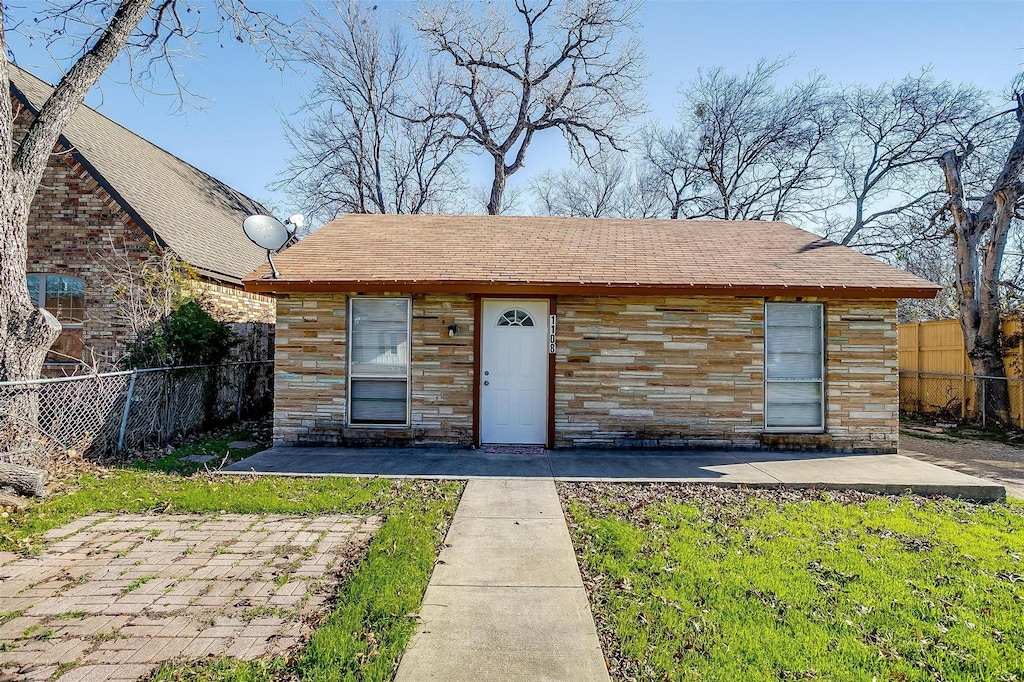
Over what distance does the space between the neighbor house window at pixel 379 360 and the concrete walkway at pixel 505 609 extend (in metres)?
3.25

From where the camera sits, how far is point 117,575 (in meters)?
3.55

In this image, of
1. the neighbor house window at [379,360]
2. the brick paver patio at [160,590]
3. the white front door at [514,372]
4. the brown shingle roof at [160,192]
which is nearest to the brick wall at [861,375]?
the white front door at [514,372]

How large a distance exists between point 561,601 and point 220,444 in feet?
21.6

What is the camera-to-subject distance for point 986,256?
1149cm

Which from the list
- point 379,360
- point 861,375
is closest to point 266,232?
point 379,360

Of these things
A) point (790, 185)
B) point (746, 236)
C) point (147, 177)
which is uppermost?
point (790, 185)

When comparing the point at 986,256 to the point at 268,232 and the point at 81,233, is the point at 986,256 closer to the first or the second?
the point at 268,232

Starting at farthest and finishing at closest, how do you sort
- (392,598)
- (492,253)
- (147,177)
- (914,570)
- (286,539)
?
(147,177) → (492,253) → (286,539) → (914,570) → (392,598)

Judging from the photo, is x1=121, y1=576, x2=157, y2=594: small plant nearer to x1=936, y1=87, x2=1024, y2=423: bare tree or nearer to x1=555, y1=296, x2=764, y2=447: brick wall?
x1=555, y1=296, x2=764, y2=447: brick wall

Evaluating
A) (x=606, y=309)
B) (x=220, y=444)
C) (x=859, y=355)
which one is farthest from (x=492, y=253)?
(x=859, y=355)

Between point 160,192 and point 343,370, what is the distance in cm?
803

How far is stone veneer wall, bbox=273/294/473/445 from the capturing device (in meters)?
7.61

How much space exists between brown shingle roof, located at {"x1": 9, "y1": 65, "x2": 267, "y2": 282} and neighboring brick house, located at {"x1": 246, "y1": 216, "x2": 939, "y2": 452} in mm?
4302

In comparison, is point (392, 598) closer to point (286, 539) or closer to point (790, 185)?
point (286, 539)
